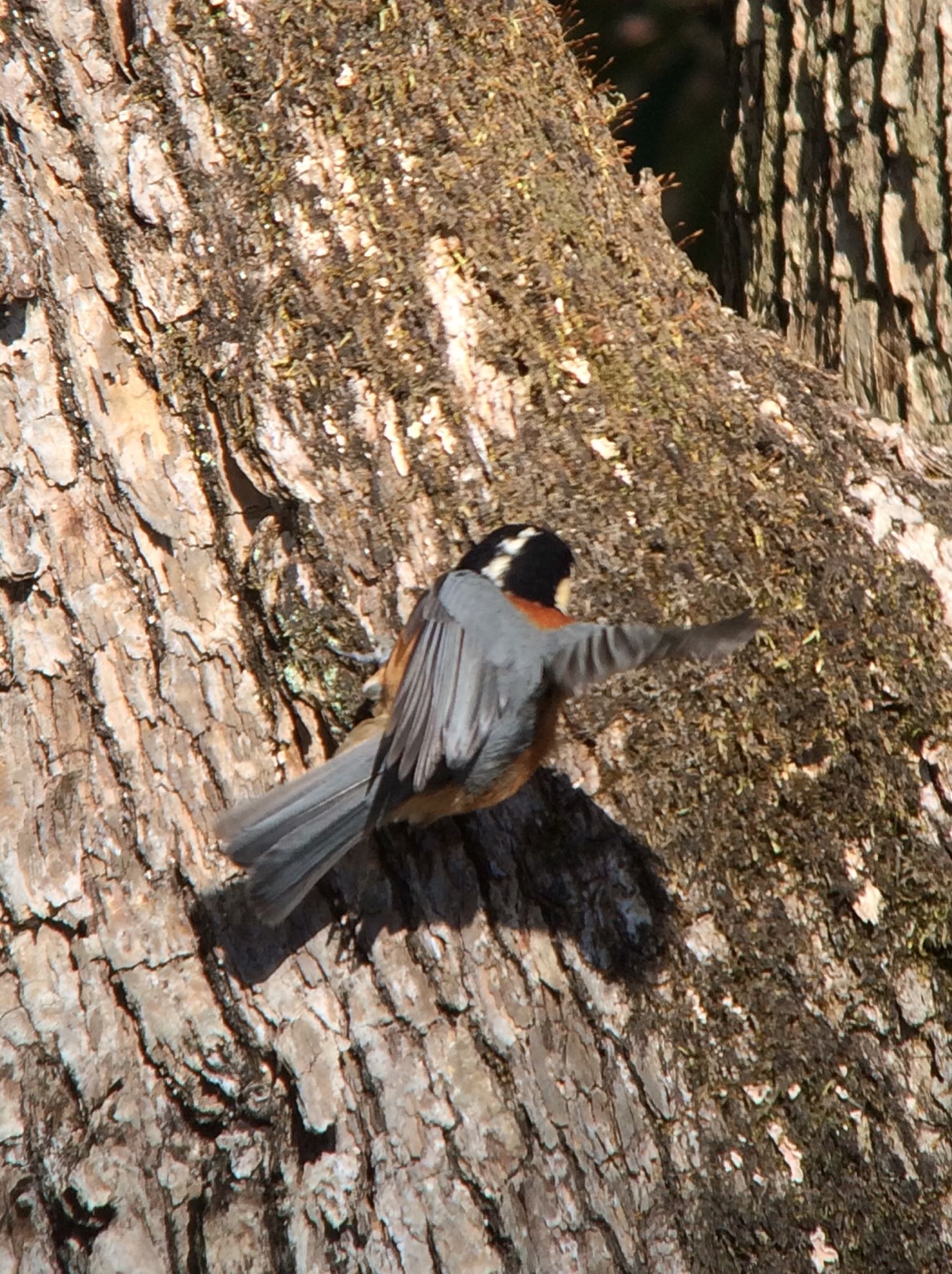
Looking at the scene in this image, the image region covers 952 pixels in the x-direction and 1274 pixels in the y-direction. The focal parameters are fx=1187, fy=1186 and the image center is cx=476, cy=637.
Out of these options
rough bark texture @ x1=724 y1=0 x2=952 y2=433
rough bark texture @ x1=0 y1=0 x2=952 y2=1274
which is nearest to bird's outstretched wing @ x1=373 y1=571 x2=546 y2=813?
rough bark texture @ x1=0 y1=0 x2=952 y2=1274

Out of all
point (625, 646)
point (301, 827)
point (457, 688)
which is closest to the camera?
point (625, 646)

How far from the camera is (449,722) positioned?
2236 millimetres

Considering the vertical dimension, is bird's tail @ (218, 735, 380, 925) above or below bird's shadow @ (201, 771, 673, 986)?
above

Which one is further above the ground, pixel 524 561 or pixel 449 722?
pixel 524 561

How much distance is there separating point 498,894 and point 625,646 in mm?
526

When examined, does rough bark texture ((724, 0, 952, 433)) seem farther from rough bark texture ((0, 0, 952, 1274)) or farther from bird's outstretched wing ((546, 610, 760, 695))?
bird's outstretched wing ((546, 610, 760, 695))

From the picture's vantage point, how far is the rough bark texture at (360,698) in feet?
6.73

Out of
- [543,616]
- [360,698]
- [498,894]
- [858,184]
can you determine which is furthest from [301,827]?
[858,184]

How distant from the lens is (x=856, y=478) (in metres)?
2.46

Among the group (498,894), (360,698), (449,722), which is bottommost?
(498,894)

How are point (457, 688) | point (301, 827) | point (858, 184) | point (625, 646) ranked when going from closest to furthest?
1. point (625, 646)
2. point (301, 827)
3. point (457, 688)
4. point (858, 184)

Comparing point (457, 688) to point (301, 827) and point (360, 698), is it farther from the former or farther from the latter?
point (301, 827)

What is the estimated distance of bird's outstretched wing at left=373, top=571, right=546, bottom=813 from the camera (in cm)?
215

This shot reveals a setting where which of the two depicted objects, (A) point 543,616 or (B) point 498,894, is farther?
(A) point 543,616
